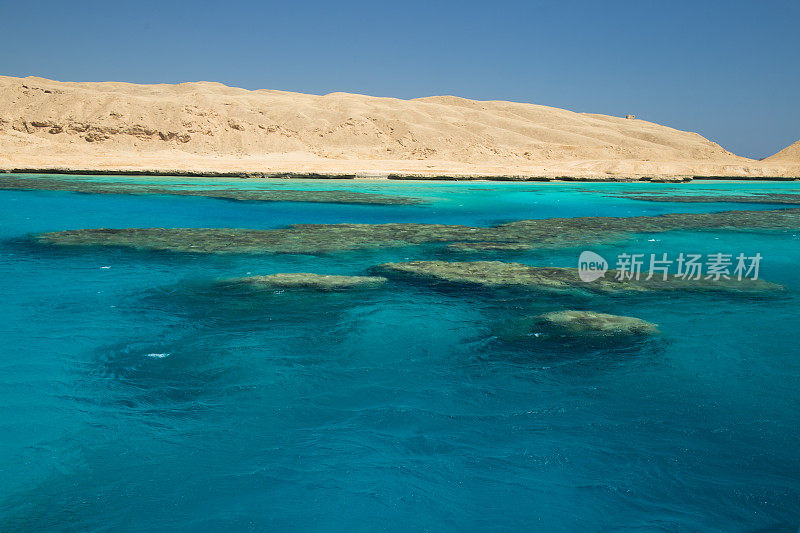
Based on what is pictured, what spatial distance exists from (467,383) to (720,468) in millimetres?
2311

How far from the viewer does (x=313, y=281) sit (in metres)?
10.1

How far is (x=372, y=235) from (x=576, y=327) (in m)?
8.57

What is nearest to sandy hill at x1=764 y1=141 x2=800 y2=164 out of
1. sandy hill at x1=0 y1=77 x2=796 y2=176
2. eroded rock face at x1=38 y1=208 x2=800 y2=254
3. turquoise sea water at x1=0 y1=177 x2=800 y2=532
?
sandy hill at x1=0 y1=77 x2=796 y2=176

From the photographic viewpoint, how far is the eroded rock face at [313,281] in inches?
388

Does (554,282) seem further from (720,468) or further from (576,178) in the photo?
(576,178)

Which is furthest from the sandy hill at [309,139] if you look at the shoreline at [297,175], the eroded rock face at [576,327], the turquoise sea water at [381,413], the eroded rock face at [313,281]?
the eroded rock face at [576,327]

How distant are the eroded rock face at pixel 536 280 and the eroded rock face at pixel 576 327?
169cm

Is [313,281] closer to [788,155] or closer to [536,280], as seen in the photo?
[536,280]

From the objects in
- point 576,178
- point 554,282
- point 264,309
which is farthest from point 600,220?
point 576,178

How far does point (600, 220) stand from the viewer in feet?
67.2

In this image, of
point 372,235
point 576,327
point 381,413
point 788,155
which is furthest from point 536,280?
point 788,155

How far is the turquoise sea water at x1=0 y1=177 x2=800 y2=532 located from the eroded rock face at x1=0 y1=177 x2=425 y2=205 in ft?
51.8

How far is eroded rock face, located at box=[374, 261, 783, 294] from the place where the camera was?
10.1 metres

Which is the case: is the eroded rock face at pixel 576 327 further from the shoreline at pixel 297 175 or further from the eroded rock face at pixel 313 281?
the shoreline at pixel 297 175
